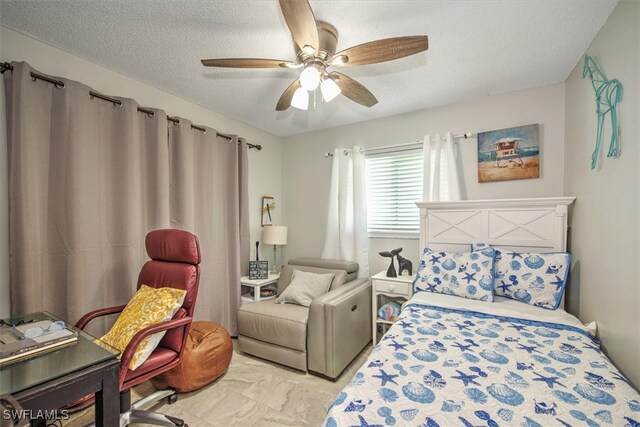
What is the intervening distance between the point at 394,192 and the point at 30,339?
9.78 ft

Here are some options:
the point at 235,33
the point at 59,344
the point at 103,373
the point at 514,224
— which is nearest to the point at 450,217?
the point at 514,224

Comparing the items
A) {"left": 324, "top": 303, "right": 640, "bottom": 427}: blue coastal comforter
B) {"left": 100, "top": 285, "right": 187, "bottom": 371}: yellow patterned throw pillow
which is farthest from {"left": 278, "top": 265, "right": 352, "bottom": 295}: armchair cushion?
{"left": 100, "top": 285, "right": 187, "bottom": 371}: yellow patterned throw pillow

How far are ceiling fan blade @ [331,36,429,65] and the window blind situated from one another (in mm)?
1680

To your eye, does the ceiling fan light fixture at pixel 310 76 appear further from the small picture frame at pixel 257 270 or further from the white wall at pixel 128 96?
the small picture frame at pixel 257 270

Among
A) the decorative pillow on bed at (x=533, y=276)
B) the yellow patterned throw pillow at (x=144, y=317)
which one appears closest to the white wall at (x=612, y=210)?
the decorative pillow on bed at (x=533, y=276)

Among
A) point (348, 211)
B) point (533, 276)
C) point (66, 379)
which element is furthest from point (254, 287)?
point (533, 276)

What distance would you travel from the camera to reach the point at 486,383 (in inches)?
40.9

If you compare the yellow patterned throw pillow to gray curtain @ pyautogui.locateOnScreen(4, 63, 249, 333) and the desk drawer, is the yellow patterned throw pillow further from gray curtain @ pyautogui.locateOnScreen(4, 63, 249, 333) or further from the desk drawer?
the desk drawer

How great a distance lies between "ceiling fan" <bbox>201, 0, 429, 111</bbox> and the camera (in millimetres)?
1216

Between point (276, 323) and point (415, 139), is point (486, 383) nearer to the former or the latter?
point (276, 323)

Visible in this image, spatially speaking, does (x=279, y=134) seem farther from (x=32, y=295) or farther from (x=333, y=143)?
(x=32, y=295)

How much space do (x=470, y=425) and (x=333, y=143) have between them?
3.07 meters

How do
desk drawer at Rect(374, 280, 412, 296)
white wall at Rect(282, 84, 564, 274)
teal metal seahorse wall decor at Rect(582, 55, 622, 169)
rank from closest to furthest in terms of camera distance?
teal metal seahorse wall decor at Rect(582, 55, 622, 169) < white wall at Rect(282, 84, 564, 274) < desk drawer at Rect(374, 280, 412, 296)

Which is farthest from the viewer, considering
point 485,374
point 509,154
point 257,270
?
point 257,270
